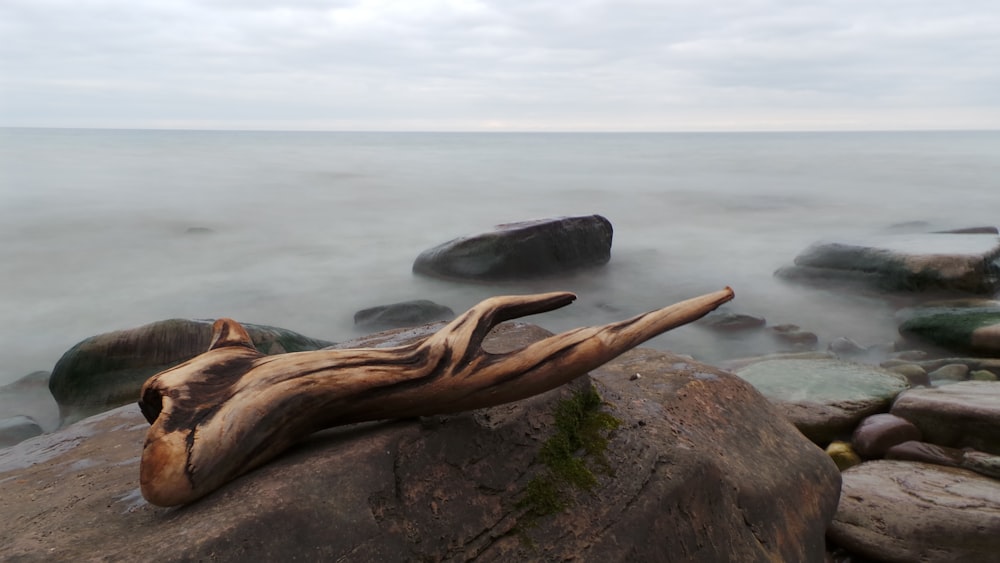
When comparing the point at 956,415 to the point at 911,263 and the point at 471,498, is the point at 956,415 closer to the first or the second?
the point at 471,498

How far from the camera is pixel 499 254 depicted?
910cm

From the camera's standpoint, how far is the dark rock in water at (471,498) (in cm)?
191

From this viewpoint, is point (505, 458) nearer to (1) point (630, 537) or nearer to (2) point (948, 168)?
(1) point (630, 537)

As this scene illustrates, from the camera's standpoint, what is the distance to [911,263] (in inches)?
332

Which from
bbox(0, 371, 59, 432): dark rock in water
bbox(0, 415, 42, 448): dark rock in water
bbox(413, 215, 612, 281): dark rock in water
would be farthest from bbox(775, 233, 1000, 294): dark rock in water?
bbox(0, 415, 42, 448): dark rock in water

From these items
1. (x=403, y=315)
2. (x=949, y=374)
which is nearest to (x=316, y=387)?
(x=949, y=374)

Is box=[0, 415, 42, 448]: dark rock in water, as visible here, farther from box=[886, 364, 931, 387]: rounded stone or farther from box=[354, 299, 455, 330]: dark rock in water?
box=[886, 364, 931, 387]: rounded stone

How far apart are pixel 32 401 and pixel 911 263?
850cm

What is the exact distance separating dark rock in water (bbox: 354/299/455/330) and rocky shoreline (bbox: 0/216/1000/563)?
0.8 inches

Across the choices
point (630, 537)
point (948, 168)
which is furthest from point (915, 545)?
point (948, 168)

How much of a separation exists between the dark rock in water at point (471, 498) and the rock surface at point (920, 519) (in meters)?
0.29

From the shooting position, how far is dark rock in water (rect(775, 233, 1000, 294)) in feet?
26.7

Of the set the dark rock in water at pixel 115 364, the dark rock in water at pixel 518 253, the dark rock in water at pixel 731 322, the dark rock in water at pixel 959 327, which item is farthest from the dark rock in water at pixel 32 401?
the dark rock in water at pixel 959 327

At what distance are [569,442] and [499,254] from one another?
675 cm
